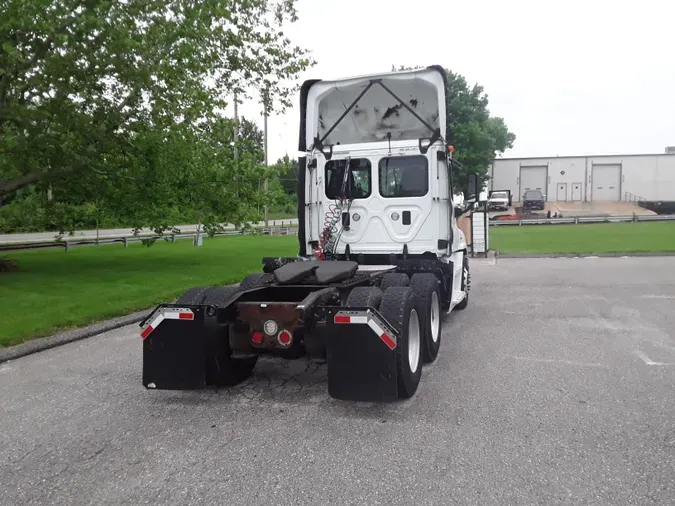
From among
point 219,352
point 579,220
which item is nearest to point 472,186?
point 219,352

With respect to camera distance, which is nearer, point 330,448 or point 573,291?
point 330,448

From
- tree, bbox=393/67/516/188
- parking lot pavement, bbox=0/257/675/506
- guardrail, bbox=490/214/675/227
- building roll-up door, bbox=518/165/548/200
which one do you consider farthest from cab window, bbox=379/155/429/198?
building roll-up door, bbox=518/165/548/200

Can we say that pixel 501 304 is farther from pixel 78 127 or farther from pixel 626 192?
pixel 626 192

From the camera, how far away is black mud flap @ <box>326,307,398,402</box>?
4.59 meters

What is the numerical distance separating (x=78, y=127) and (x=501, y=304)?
358 inches

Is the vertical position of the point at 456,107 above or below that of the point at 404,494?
above

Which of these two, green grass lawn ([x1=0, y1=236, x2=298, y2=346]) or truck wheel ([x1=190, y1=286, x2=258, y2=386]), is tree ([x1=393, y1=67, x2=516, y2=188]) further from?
truck wheel ([x1=190, y1=286, x2=258, y2=386])

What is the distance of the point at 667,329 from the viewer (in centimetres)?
802

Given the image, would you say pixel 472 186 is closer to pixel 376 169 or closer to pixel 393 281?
pixel 376 169

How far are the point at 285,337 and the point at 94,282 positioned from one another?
29.2ft

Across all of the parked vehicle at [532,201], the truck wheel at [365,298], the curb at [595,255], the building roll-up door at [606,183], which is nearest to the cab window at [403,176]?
the truck wheel at [365,298]

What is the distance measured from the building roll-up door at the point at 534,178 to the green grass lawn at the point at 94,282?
141 ft

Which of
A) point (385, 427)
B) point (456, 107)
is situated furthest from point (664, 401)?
point (456, 107)

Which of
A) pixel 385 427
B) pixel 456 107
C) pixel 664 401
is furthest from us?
pixel 456 107
